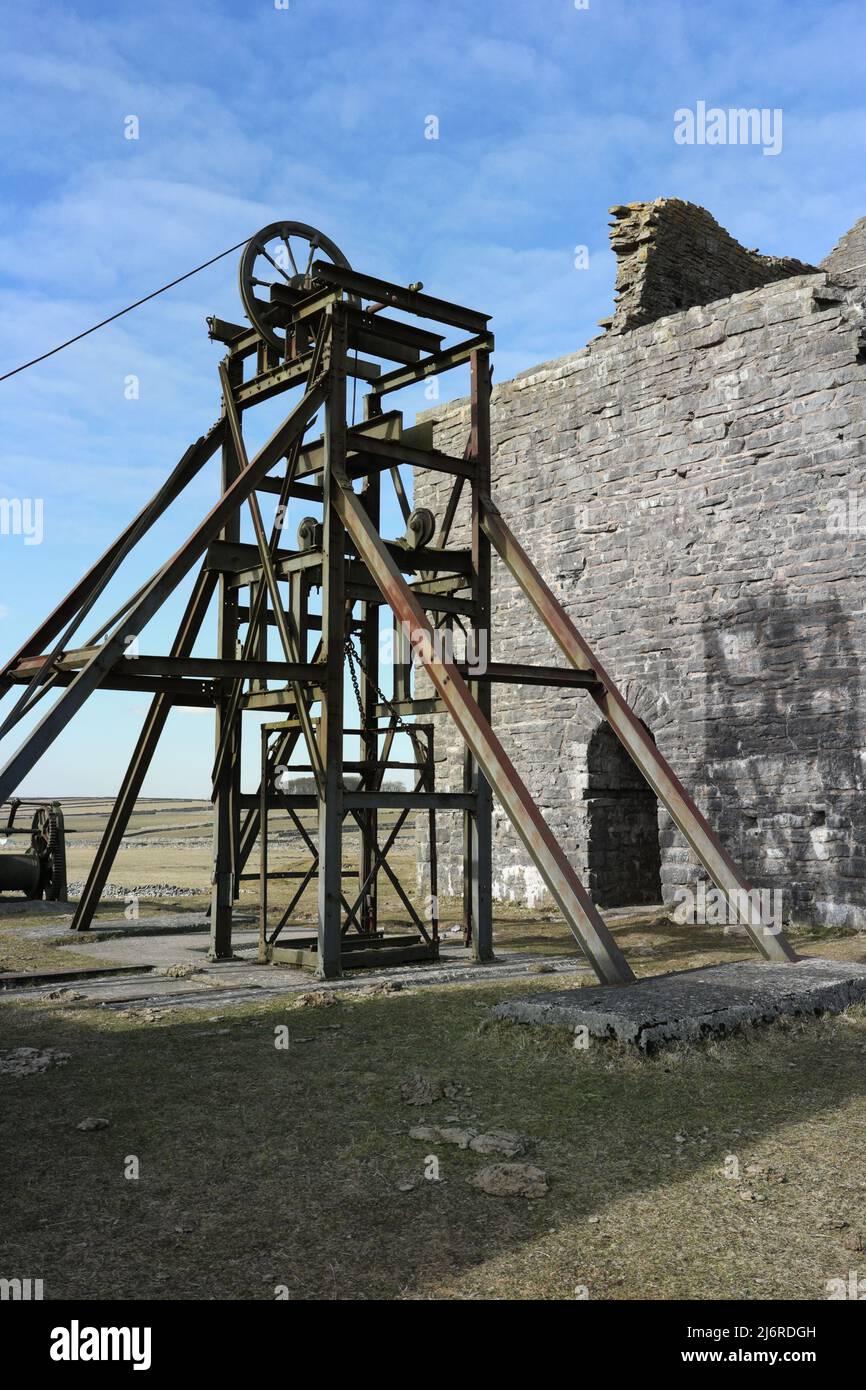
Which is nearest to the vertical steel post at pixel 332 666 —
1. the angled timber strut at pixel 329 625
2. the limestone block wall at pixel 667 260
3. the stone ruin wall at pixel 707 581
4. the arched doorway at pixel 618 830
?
the angled timber strut at pixel 329 625

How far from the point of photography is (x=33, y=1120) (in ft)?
15.2

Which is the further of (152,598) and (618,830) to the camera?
(618,830)

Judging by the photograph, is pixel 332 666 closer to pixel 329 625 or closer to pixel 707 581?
pixel 329 625

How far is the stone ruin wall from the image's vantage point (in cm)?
1092

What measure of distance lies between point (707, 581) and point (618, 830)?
130 inches

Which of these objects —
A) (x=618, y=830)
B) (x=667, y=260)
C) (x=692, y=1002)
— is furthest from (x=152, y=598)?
(x=667, y=260)

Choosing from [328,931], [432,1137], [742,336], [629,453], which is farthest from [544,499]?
[432,1137]

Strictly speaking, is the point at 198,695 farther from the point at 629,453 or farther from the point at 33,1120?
the point at 629,453

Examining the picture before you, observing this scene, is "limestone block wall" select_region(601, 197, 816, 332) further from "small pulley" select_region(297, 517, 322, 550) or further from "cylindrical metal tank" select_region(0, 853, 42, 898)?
"cylindrical metal tank" select_region(0, 853, 42, 898)

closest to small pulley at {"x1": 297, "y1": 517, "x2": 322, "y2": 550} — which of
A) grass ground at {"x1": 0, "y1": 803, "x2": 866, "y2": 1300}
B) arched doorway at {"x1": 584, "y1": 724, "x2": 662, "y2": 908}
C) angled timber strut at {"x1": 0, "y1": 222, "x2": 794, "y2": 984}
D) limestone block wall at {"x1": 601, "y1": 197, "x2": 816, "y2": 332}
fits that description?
angled timber strut at {"x1": 0, "y1": 222, "x2": 794, "y2": 984}

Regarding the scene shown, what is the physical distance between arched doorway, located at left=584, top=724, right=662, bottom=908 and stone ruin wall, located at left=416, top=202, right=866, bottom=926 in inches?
1.2

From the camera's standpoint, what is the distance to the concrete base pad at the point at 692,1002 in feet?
18.0

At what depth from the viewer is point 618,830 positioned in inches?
533

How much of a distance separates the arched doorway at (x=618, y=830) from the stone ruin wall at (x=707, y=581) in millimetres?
29
